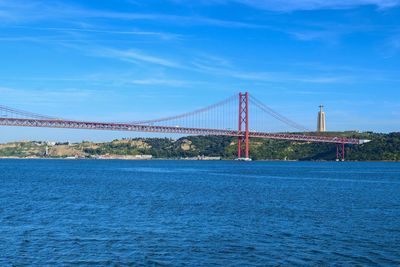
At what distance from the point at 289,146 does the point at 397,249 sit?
486ft

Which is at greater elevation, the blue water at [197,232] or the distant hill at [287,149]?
the distant hill at [287,149]

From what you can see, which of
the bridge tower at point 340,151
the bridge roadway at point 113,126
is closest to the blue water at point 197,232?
the bridge roadway at point 113,126

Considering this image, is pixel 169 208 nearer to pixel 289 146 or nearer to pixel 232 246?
pixel 232 246

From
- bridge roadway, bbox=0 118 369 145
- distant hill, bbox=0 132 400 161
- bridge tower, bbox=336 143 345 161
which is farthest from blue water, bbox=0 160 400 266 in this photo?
distant hill, bbox=0 132 400 161

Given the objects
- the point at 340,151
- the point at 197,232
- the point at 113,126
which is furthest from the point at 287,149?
the point at 197,232

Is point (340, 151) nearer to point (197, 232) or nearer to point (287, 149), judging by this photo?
point (287, 149)

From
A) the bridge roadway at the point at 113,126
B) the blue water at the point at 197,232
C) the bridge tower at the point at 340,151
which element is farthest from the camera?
the bridge tower at the point at 340,151

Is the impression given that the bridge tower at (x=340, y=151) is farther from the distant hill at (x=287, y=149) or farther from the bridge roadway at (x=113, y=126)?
the bridge roadway at (x=113, y=126)

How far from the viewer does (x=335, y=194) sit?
4009 cm

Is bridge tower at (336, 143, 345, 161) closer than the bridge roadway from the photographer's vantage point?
→ No

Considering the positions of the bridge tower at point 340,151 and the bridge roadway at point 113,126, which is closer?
the bridge roadway at point 113,126

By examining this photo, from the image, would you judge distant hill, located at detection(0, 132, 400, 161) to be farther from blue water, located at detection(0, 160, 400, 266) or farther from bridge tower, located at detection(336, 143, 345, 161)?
blue water, located at detection(0, 160, 400, 266)

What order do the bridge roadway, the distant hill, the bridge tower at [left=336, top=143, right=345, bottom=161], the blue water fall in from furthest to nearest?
the distant hill, the bridge tower at [left=336, top=143, right=345, bottom=161], the bridge roadway, the blue water

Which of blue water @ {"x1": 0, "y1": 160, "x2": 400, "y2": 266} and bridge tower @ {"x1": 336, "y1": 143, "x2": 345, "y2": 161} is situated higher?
bridge tower @ {"x1": 336, "y1": 143, "x2": 345, "y2": 161}
